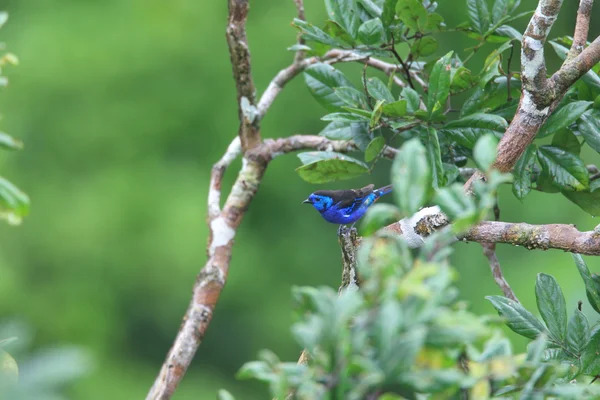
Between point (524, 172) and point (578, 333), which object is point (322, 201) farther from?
point (578, 333)

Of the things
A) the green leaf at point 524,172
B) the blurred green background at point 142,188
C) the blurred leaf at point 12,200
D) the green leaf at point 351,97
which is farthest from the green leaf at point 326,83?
the blurred green background at point 142,188

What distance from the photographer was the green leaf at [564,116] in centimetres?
179

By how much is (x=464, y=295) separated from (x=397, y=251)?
492 cm

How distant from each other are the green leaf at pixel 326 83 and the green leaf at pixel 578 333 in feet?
2.99

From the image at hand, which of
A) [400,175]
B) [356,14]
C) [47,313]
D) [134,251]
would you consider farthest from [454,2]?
[400,175]

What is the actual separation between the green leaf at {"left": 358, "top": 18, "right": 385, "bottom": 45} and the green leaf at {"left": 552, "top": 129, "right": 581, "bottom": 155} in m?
0.53

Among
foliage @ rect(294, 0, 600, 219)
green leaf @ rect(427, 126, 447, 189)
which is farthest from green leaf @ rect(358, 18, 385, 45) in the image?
green leaf @ rect(427, 126, 447, 189)

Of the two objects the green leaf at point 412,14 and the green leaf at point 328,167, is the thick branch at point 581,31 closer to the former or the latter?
the green leaf at point 412,14

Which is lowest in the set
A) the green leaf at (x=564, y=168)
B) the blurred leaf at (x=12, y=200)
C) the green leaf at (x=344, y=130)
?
the green leaf at (x=564, y=168)

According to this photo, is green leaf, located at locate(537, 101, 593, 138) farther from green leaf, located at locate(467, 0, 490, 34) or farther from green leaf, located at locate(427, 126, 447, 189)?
green leaf, located at locate(467, 0, 490, 34)

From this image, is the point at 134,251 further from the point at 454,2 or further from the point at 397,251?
the point at 397,251

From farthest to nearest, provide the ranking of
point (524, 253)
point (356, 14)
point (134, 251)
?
point (134, 251) → point (524, 253) → point (356, 14)

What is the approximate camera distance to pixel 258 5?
6254mm

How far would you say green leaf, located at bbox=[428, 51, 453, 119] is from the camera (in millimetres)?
1833
